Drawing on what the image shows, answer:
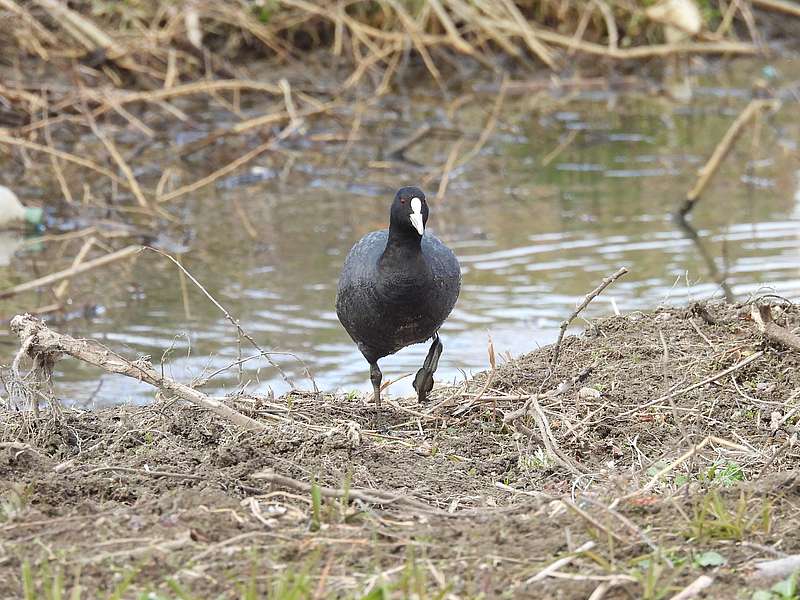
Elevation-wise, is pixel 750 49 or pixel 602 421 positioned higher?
pixel 750 49

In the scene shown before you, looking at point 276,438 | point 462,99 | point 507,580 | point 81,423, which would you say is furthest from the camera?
point 462,99

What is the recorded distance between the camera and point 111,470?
11.8 feet

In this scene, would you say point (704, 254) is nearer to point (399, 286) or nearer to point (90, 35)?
point (399, 286)

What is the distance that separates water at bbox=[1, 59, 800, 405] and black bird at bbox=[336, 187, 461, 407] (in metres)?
0.63

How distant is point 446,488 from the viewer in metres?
3.80

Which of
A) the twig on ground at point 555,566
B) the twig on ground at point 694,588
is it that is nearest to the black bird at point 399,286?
the twig on ground at point 555,566

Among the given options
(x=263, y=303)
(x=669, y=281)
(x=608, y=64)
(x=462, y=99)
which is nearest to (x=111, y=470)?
(x=263, y=303)

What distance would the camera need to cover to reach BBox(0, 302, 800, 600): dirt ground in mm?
2797

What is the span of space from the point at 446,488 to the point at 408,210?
1242mm

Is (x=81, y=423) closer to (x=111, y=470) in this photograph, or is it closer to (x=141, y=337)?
(x=111, y=470)

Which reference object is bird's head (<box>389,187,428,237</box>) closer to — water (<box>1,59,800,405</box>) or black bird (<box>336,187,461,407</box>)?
black bird (<box>336,187,461,407</box>)

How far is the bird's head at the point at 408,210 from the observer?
15.1 feet

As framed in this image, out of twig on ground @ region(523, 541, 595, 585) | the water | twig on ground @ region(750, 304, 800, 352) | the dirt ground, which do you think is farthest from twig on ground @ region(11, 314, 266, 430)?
twig on ground @ region(750, 304, 800, 352)

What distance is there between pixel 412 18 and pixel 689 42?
12.4 feet
